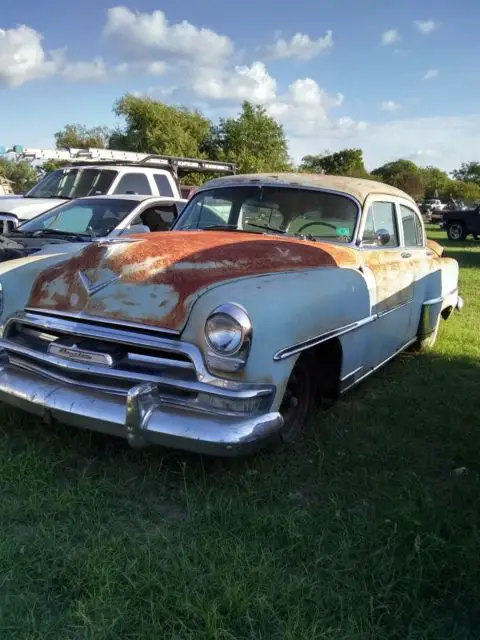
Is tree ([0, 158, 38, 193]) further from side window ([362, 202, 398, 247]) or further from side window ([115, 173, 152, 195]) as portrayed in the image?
side window ([362, 202, 398, 247])

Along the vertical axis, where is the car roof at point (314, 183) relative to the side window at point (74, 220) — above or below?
above

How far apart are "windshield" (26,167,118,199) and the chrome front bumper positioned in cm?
708

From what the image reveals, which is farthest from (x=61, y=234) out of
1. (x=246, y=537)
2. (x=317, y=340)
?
(x=246, y=537)

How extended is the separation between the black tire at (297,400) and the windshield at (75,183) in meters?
6.87

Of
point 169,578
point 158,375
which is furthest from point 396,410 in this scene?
point 169,578

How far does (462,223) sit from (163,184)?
49.8ft

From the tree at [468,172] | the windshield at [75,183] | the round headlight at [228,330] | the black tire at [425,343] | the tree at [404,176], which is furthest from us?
the tree at [468,172]

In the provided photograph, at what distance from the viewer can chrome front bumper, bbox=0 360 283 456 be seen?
272 cm

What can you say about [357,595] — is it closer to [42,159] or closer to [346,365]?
[346,365]

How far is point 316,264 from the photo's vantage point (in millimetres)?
3684

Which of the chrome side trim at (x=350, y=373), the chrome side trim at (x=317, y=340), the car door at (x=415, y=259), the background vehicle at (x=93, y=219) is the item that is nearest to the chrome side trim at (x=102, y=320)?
the chrome side trim at (x=317, y=340)

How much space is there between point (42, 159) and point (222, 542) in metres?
11.2

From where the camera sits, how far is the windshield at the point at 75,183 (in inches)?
382

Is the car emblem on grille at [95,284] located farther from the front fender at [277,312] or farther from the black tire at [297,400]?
the black tire at [297,400]
